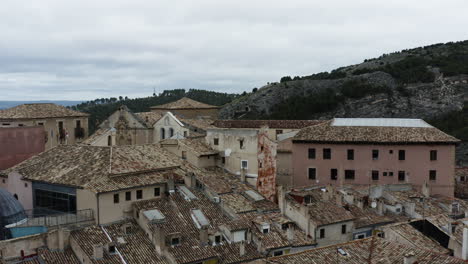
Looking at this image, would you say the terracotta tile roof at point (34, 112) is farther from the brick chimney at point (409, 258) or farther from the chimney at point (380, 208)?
the brick chimney at point (409, 258)

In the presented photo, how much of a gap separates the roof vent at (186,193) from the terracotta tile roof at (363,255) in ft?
37.1

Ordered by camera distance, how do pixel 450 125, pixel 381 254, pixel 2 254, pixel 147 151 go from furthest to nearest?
1. pixel 450 125
2. pixel 147 151
3. pixel 2 254
4. pixel 381 254

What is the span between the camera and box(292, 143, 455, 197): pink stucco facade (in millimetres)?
44094

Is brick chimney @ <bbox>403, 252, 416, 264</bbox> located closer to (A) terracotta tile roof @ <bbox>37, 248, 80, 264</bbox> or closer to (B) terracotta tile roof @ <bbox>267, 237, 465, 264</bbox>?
(B) terracotta tile roof @ <bbox>267, 237, 465, 264</bbox>

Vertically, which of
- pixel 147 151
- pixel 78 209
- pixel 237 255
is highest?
pixel 147 151

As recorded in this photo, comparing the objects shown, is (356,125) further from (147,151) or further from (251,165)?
(147,151)

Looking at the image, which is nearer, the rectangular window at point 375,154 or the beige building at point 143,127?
the rectangular window at point 375,154

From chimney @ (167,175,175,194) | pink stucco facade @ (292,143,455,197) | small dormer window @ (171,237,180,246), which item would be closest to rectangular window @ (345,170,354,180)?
pink stucco facade @ (292,143,455,197)

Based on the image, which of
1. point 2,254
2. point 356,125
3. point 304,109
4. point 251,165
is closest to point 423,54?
point 304,109

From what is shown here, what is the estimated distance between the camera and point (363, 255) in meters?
25.3

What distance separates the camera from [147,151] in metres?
40.1

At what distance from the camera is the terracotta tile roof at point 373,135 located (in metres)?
43.9

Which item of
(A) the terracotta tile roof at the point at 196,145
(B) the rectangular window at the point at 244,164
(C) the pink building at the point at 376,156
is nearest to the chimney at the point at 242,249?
(B) the rectangular window at the point at 244,164

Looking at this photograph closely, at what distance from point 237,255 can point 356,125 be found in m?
Result: 22.1
